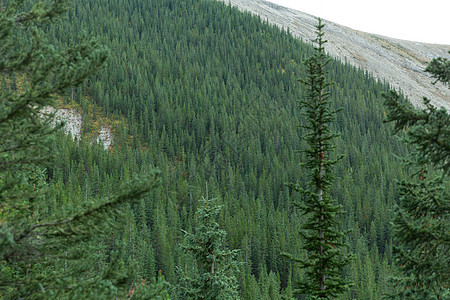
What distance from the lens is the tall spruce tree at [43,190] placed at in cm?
702

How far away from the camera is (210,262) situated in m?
16.7

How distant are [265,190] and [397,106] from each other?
115 metres

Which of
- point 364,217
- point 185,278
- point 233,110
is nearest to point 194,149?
point 233,110

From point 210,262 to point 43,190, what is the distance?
10.1 m

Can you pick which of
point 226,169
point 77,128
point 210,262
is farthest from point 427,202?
point 77,128

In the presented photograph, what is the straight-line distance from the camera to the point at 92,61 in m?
7.09

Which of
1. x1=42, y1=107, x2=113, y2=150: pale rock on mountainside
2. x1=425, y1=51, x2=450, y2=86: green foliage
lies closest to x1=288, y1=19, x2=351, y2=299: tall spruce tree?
x1=425, y1=51, x2=450, y2=86: green foliage

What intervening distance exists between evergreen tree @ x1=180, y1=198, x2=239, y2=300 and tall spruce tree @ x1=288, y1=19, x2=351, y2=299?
15.0ft

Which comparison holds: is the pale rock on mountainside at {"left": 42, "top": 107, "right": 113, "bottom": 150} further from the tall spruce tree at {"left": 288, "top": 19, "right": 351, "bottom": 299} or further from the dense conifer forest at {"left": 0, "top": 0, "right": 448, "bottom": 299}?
the tall spruce tree at {"left": 288, "top": 19, "right": 351, "bottom": 299}

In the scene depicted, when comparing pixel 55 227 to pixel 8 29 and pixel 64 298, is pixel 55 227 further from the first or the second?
pixel 8 29

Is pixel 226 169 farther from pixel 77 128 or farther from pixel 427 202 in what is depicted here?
pixel 427 202

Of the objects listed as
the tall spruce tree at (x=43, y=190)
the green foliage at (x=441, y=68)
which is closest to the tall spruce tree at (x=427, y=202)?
the green foliage at (x=441, y=68)

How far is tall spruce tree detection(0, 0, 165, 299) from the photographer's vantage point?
7023 mm

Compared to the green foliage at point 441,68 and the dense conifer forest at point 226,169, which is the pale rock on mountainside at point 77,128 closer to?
the dense conifer forest at point 226,169
